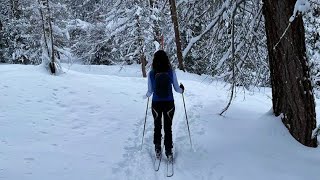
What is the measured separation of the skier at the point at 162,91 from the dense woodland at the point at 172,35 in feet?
1.94

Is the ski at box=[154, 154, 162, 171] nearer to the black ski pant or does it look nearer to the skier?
the skier

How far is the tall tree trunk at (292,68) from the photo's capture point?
688 centimetres

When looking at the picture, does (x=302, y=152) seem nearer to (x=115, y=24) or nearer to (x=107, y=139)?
(x=107, y=139)

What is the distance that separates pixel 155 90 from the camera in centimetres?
732

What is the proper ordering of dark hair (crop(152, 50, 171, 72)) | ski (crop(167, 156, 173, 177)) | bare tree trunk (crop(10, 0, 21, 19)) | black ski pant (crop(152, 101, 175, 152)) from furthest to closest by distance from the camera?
1. bare tree trunk (crop(10, 0, 21, 19))
2. black ski pant (crop(152, 101, 175, 152))
3. dark hair (crop(152, 50, 171, 72))
4. ski (crop(167, 156, 173, 177))

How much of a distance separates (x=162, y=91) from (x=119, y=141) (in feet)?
Result: 5.77

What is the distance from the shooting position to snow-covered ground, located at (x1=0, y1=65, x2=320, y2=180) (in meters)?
6.50

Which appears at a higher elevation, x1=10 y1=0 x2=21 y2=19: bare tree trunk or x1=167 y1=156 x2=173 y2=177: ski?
x1=10 y1=0 x2=21 y2=19: bare tree trunk

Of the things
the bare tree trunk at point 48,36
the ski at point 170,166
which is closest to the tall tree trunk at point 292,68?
the ski at point 170,166

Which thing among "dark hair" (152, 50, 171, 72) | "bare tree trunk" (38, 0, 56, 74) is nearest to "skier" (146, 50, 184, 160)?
"dark hair" (152, 50, 171, 72)

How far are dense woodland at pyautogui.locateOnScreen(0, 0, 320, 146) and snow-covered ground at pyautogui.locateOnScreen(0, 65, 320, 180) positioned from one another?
802 millimetres

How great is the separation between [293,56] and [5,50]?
2740 cm

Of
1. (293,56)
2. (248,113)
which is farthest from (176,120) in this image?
(293,56)

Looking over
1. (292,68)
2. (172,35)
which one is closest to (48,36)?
(292,68)
